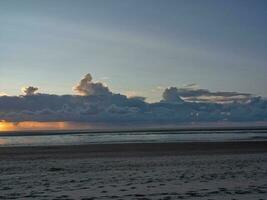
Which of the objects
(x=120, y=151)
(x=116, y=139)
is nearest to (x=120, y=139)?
(x=116, y=139)

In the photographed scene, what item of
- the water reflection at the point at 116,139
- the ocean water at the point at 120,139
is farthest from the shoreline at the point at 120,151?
the water reflection at the point at 116,139

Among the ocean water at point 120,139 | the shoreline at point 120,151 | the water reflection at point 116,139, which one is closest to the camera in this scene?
the shoreline at point 120,151

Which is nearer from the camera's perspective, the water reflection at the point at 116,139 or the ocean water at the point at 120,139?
the ocean water at the point at 120,139

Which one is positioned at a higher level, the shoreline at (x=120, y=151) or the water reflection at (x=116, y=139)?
the water reflection at (x=116, y=139)

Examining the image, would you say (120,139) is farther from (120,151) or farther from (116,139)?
(120,151)

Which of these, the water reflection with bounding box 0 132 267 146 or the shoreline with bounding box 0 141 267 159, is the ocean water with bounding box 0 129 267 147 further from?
the shoreline with bounding box 0 141 267 159

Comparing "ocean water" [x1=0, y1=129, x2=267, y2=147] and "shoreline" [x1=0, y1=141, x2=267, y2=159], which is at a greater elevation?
"ocean water" [x1=0, y1=129, x2=267, y2=147]

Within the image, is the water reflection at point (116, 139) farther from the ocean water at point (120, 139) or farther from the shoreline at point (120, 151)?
the shoreline at point (120, 151)

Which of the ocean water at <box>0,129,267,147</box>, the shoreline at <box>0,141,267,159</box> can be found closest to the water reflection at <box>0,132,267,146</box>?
the ocean water at <box>0,129,267,147</box>

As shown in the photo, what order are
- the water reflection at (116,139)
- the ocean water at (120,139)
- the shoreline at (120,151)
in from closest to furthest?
the shoreline at (120,151)
the ocean water at (120,139)
the water reflection at (116,139)

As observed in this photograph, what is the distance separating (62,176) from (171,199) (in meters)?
9.78

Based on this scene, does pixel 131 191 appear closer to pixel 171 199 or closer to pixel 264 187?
pixel 171 199

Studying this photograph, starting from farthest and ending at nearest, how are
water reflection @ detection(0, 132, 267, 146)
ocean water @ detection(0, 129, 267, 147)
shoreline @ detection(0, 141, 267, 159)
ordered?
water reflection @ detection(0, 132, 267, 146) < ocean water @ detection(0, 129, 267, 147) < shoreline @ detection(0, 141, 267, 159)

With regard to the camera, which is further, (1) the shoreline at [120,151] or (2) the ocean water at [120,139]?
(2) the ocean water at [120,139]
